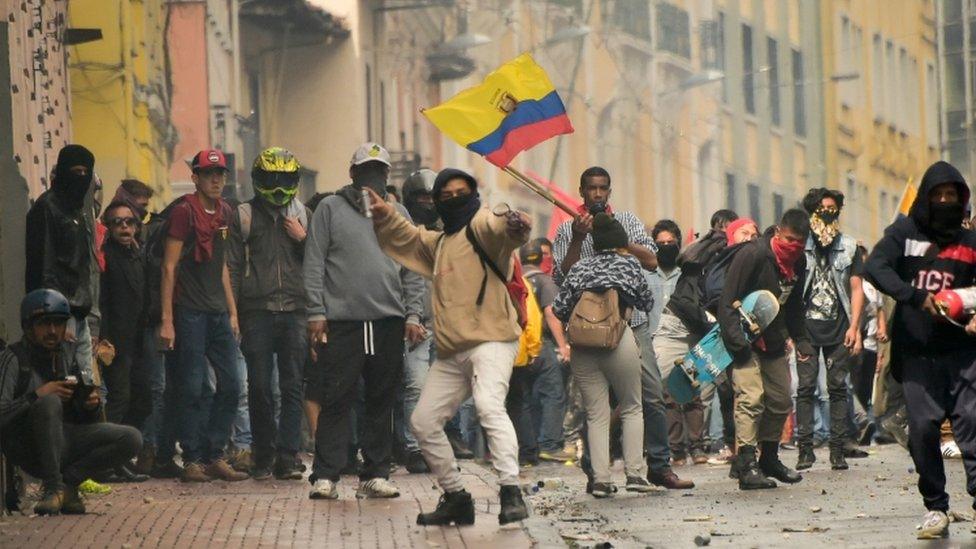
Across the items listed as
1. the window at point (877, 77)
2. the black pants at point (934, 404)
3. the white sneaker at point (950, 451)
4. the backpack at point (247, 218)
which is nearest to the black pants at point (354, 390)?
the backpack at point (247, 218)

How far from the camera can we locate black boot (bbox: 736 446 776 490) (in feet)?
48.6

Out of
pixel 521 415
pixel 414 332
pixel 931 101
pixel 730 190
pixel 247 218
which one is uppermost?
pixel 931 101

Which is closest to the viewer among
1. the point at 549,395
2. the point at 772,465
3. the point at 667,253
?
the point at 772,465

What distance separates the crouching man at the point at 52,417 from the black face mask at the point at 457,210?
2.10m

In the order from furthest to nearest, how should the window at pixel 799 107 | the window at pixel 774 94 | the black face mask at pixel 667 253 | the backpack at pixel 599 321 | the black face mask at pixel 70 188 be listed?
the window at pixel 799 107 → the window at pixel 774 94 → the black face mask at pixel 667 253 → the backpack at pixel 599 321 → the black face mask at pixel 70 188

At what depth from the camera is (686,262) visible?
1780 cm

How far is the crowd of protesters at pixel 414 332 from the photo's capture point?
38.9ft

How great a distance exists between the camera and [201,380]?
15.5 metres

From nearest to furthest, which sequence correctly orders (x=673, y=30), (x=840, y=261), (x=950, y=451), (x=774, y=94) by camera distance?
(x=840, y=261) < (x=950, y=451) < (x=673, y=30) < (x=774, y=94)

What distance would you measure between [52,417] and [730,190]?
42.9 m

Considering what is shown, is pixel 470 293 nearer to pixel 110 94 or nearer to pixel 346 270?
pixel 346 270

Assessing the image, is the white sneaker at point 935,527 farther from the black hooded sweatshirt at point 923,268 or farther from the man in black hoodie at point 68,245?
the man in black hoodie at point 68,245

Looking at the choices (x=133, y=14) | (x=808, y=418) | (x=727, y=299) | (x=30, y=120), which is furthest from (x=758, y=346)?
(x=133, y=14)

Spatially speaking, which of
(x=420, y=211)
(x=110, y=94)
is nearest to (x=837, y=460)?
(x=420, y=211)
